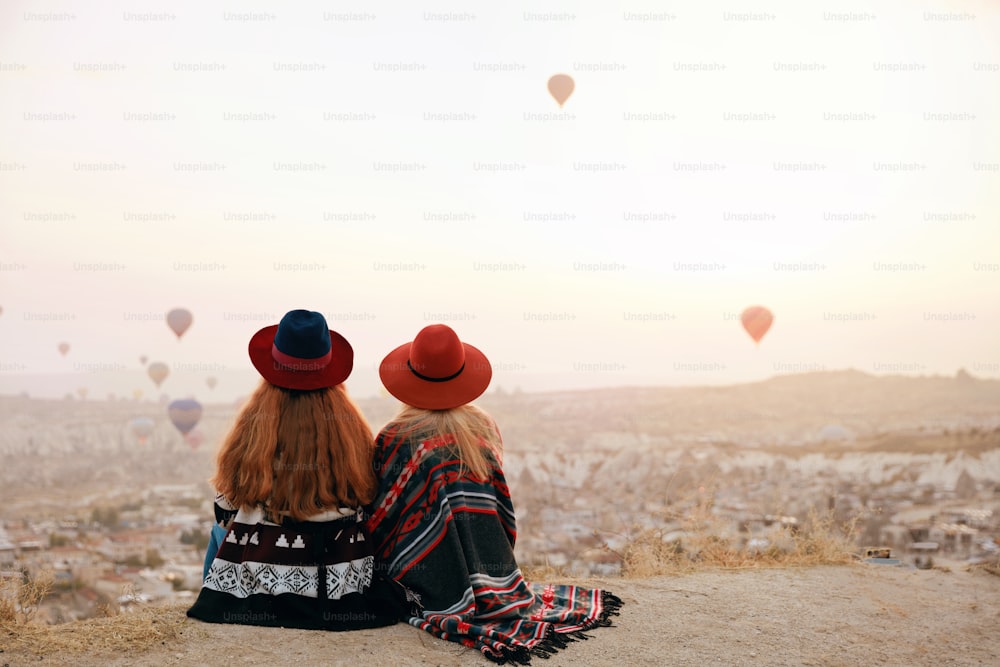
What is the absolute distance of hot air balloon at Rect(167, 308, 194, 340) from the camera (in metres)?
26.4

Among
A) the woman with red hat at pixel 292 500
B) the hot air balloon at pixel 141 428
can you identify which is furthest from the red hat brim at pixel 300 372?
the hot air balloon at pixel 141 428

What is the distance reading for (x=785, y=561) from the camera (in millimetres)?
6316

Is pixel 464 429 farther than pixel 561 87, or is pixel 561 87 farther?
pixel 561 87

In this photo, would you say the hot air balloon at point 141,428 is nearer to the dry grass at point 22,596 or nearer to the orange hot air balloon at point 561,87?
the orange hot air balloon at point 561,87

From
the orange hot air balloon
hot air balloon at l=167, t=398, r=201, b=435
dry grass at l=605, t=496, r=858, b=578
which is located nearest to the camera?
dry grass at l=605, t=496, r=858, b=578

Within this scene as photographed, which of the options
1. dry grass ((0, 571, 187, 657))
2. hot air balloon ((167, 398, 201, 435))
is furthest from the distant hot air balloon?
dry grass ((0, 571, 187, 657))

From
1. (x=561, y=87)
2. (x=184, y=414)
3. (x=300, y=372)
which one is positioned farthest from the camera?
(x=184, y=414)

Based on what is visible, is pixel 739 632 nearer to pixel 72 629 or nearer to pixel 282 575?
pixel 282 575

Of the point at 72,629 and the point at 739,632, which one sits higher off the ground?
the point at 739,632

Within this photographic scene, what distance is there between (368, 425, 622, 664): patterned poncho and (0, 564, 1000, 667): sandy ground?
17 centimetres

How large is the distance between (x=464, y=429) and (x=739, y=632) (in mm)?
2005

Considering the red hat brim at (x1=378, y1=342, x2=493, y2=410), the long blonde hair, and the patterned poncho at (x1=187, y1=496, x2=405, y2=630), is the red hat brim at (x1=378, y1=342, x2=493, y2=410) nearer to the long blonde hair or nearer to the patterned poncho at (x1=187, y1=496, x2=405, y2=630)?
the long blonde hair

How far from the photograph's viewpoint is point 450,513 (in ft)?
13.7

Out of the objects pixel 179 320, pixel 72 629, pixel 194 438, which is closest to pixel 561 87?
pixel 179 320
